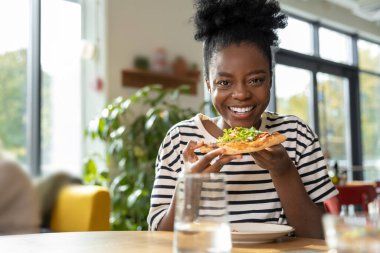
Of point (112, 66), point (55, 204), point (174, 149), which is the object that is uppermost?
point (112, 66)

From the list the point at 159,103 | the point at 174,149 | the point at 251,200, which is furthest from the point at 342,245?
the point at 159,103

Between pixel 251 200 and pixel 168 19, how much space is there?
3937 mm

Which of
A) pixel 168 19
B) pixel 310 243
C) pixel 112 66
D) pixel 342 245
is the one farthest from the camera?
pixel 168 19

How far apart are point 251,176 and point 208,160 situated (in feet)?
1.18

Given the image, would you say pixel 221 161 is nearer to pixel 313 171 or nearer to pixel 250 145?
pixel 250 145

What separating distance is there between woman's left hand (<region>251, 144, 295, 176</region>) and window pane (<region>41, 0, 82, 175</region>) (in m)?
3.57

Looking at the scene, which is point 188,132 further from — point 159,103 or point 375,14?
point 375,14

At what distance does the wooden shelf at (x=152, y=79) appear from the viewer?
4.81 m

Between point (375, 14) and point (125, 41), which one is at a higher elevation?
point (375, 14)

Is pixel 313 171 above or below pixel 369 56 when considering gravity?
below

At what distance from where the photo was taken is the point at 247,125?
1600mm

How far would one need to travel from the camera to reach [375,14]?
6.70 metres

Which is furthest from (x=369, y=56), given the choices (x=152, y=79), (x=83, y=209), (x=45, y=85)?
(x=83, y=209)

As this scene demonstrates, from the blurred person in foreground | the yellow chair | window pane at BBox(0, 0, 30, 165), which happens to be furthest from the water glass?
window pane at BBox(0, 0, 30, 165)
